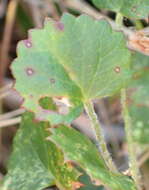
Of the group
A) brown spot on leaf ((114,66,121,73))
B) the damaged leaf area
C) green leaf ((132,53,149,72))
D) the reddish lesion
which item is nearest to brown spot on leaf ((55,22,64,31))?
the damaged leaf area

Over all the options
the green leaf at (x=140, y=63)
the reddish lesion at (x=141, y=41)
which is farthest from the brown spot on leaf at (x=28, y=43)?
the green leaf at (x=140, y=63)

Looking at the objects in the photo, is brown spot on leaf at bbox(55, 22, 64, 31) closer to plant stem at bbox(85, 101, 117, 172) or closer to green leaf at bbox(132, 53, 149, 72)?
plant stem at bbox(85, 101, 117, 172)

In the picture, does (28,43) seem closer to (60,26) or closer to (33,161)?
(60,26)

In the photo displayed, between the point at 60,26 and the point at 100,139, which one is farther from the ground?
the point at 60,26

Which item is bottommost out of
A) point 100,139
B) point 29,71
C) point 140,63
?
point 140,63

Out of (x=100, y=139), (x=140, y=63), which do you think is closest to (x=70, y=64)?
(x=100, y=139)

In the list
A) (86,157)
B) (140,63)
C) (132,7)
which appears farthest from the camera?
(140,63)

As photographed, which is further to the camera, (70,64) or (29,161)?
(29,161)

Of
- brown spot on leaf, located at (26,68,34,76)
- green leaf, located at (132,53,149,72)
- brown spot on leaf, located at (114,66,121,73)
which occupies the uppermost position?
brown spot on leaf, located at (26,68,34,76)
